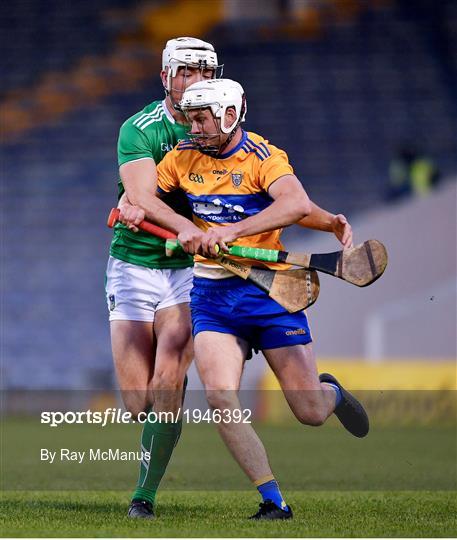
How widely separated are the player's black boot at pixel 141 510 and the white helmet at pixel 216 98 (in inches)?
68.5

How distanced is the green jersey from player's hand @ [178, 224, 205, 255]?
54cm

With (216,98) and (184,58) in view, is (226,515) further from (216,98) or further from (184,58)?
(184,58)

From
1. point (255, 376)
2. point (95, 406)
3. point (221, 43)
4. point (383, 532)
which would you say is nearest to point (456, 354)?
point (255, 376)

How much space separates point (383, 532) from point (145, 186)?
1.89 m

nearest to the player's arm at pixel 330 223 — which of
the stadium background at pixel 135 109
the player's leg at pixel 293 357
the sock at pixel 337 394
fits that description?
the player's leg at pixel 293 357

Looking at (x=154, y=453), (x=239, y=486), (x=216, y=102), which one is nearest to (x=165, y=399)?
(x=154, y=453)

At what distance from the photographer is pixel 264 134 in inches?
735

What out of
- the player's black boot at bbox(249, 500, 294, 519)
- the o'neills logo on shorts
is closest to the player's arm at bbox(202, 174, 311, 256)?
the o'neills logo on shorts

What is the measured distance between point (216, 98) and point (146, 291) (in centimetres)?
118

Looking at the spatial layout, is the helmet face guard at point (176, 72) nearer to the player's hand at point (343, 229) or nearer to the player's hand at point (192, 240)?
the player's hand at point (192, 240)

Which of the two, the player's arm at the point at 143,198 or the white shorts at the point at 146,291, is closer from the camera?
the player's arm at the point at 143,198

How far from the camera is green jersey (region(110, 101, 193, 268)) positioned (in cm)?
591

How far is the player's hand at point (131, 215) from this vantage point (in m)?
5.71

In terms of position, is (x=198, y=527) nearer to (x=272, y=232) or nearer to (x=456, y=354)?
(x=272, y=232)
